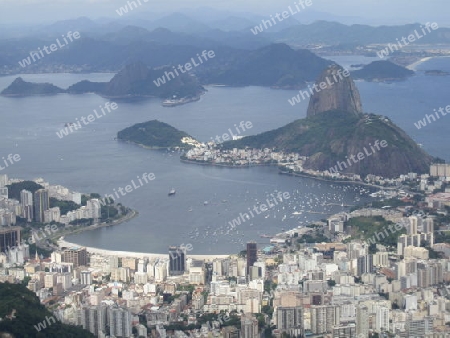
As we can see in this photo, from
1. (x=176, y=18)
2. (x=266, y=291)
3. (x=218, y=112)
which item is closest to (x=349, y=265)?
(x=266, y=291)

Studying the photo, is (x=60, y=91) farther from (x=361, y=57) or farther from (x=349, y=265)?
(x=349, y=265)

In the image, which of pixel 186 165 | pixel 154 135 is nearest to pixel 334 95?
pixel 154 135

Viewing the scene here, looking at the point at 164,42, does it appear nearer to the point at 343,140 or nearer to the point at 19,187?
the point at 343,140

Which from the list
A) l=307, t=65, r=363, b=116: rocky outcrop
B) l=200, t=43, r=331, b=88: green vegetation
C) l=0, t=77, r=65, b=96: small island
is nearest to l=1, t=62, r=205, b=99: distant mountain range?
l=0, t=77, r=65, b=96: small island

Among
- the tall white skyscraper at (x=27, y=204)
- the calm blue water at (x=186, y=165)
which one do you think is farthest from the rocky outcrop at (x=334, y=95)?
the tall white skyscraper at (x=27, y=204)

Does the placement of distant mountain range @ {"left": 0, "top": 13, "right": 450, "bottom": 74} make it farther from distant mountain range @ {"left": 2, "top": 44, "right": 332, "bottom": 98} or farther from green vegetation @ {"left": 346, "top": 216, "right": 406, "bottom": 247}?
green vegetation @ {"left": 346, "top": 216, "right": 406, "bottom": 247}
